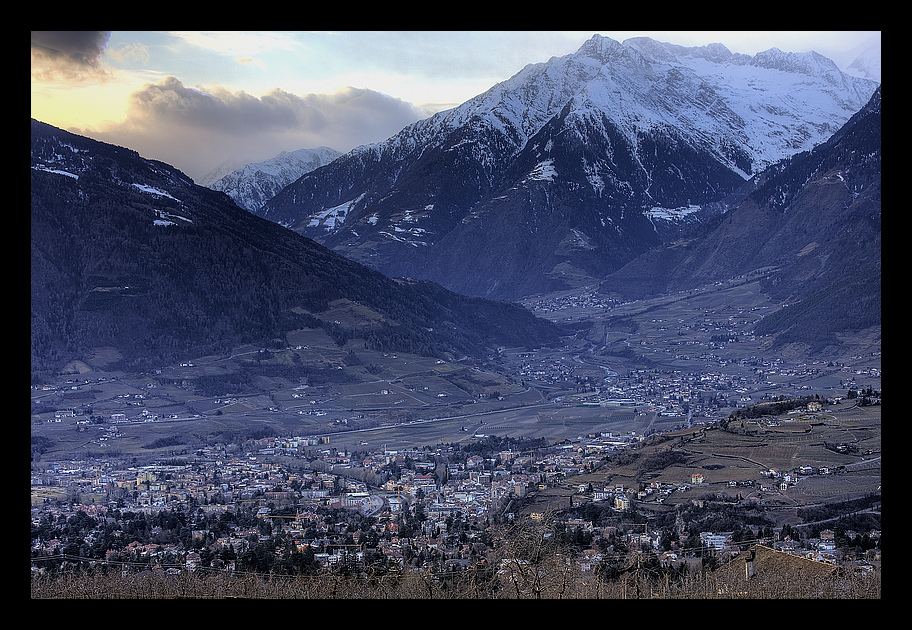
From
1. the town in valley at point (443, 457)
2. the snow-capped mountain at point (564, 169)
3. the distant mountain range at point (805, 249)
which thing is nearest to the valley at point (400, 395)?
the town in valley at point (443, 457)

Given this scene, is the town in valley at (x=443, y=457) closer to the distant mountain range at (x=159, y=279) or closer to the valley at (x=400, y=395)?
the valley at (x=400, y=395)

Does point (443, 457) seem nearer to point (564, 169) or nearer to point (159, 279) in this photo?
point (159, 279)


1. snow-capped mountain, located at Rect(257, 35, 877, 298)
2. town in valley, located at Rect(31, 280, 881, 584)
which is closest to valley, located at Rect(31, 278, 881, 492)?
town in valley, located at Rect(31, 280, 881, 584)

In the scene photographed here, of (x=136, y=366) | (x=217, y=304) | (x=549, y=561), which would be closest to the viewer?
(x=549, y=561)

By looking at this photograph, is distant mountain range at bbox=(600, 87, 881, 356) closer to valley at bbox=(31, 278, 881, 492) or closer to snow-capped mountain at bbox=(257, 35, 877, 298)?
valley at bbox=(31, 278, 881, 492)
